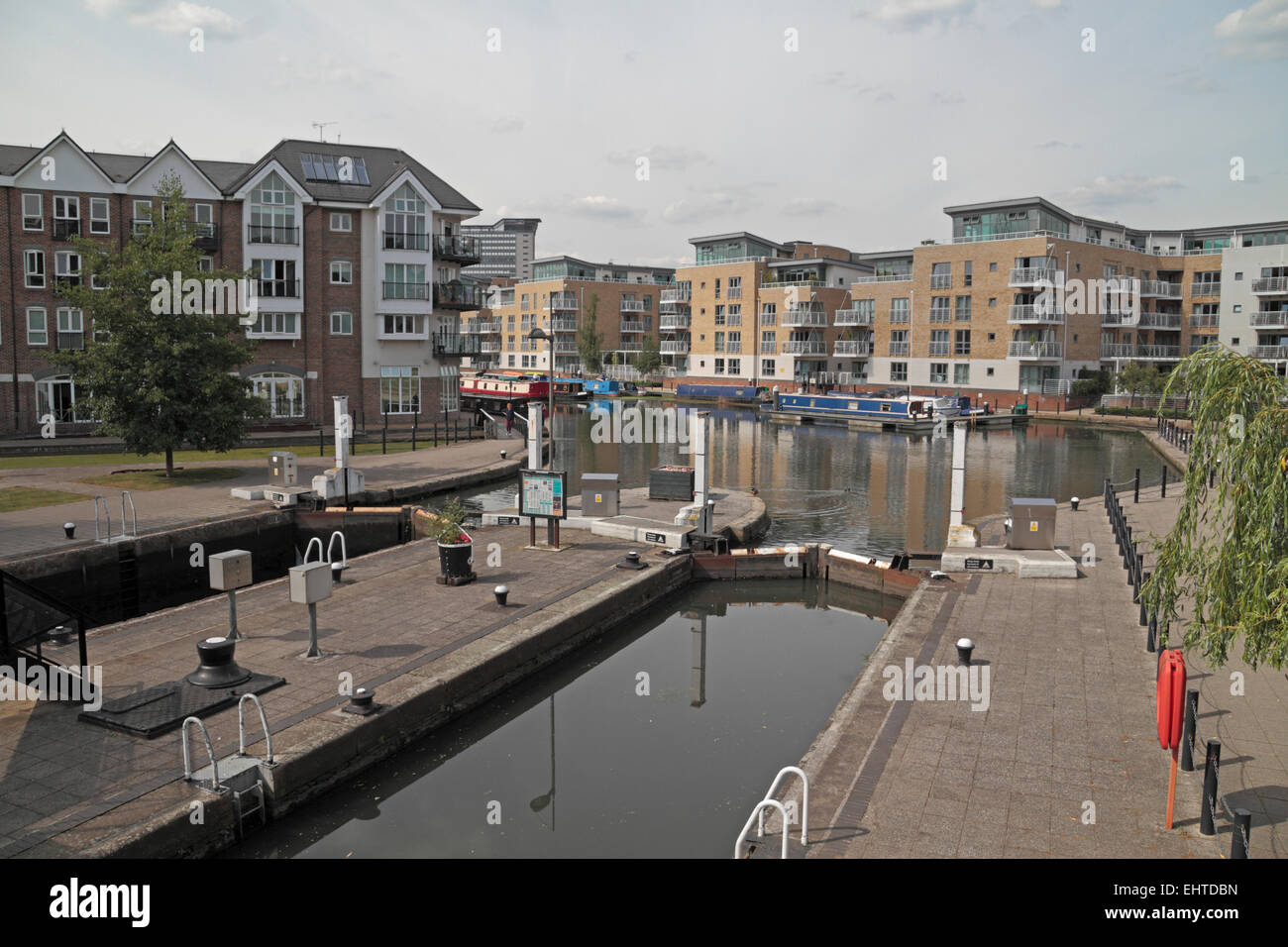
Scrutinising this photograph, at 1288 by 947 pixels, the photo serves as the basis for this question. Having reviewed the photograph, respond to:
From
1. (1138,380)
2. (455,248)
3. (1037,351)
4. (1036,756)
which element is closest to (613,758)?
(1036,756)

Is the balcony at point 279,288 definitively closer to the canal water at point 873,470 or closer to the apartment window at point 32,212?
the apartment window at point 32,212

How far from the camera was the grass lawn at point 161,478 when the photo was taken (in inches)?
1124

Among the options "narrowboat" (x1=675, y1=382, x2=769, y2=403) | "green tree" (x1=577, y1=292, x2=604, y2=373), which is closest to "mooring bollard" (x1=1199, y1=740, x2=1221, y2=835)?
"narrowboat" (x1=675, y1=382, x2=769, y2=403)

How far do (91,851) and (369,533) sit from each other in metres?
18.3

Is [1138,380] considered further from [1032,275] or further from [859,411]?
[859,411]

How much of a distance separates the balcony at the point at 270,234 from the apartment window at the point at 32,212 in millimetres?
8595

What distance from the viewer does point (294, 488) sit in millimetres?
26719

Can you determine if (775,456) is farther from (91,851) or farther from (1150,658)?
(91,851)

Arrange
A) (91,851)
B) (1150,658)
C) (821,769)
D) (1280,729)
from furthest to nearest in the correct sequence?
(1150,658), (1280,729), (821,769), (91,851)

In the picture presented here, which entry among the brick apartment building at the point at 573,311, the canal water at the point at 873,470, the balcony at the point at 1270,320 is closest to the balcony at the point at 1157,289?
the balcony at the point at 1270,320

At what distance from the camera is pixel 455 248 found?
53219 millimetres

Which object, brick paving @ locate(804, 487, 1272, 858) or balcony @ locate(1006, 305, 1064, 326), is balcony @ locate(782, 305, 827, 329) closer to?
balcony @ locate(1006, 305, 1064, 326)

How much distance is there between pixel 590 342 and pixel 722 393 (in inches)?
874

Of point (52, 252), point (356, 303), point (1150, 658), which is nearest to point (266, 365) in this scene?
point (356, 303)
